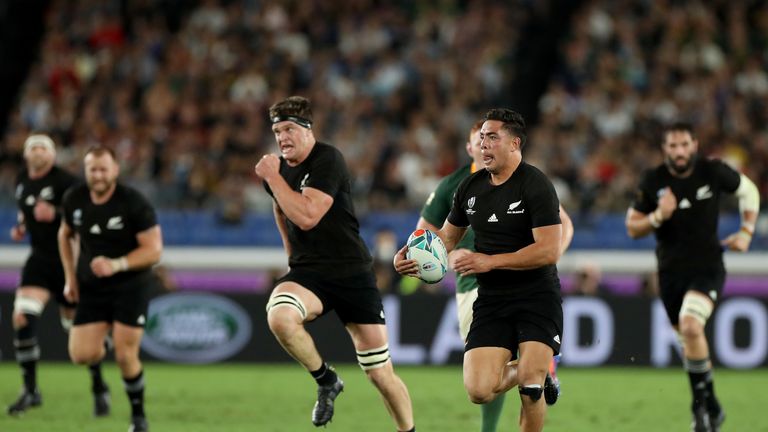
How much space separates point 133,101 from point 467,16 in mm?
6535

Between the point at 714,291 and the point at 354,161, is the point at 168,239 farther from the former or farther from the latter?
the point at 714,291

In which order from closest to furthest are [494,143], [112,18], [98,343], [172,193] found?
1. [494,143]
2. [98,343]
3. [172,193]
4. [112,18]

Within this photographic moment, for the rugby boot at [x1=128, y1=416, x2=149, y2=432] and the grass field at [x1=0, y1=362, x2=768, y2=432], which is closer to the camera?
the rugby boot at [x1=128, y1=416, x2=149, y2=432]

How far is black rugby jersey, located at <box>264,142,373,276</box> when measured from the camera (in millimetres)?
9547

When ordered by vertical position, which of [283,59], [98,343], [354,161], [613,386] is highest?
[283,59]

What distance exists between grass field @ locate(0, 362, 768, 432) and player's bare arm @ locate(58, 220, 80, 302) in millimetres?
1201

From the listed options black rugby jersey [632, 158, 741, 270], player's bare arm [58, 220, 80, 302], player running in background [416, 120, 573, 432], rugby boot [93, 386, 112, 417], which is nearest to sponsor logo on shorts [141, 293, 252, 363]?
rugby boot [93, 386, 112, 417]

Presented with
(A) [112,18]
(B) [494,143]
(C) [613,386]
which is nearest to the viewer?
(B) [494,143]

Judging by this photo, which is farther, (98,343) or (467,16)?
(467,16)

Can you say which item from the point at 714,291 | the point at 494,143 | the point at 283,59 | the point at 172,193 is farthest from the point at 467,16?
the point at 494,143

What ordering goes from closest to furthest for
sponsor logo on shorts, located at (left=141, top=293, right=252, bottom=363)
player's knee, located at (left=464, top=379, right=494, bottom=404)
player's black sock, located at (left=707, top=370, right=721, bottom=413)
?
player's knee, located at (left=464, top=379, right=494, bottom=404), player's black sock, located at (left=707, top=370, right=721, bottom=413), sponsor logo on shorts, located at (left=141, top=293, right=252, bottom=363)

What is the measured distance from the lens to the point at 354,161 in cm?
2152

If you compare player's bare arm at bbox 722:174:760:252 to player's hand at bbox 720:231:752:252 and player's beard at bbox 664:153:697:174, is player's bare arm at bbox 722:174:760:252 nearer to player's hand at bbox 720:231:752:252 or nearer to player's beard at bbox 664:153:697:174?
player's hand at bbox 720:231:752:252

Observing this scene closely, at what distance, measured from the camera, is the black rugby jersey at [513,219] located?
8.61 m
